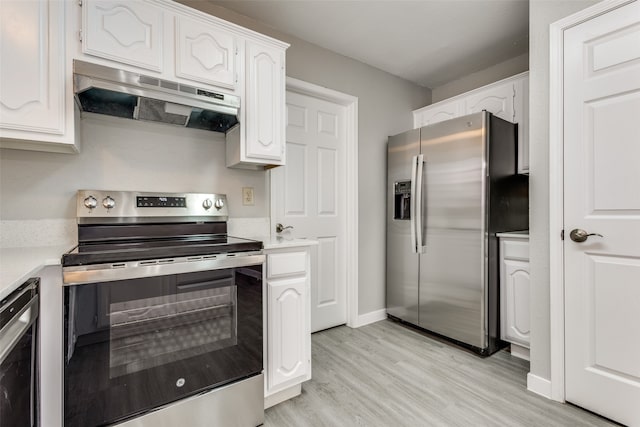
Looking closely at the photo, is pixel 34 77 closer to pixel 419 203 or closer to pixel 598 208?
pixel 419 203

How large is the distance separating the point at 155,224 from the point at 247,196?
642mm

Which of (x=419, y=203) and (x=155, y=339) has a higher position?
(x=419, y=203)

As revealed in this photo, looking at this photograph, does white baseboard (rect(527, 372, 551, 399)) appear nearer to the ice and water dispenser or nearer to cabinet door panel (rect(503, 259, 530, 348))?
cabinet door panel (rect(503, 259, 530, 348))

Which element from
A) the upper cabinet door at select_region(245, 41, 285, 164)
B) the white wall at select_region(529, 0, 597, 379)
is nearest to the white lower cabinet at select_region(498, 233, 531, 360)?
the white wall at select_region(529, 0, 597, 379)

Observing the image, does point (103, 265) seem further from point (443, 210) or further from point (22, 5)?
point (443, 210)

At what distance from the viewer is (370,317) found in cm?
303

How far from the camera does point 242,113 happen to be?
1.85 meters

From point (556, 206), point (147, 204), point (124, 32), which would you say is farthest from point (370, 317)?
point (124, 32)

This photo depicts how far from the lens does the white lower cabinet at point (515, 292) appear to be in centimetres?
228

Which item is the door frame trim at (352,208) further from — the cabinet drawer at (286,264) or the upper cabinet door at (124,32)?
the upper cabinet door at (124,32)

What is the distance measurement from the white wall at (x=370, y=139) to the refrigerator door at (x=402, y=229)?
3.9 inches

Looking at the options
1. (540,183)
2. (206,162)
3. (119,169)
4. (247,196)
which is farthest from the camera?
(247,196)

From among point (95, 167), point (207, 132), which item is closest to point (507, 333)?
point (207, 132)

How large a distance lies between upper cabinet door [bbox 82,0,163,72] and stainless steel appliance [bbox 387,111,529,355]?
2.11 meters
